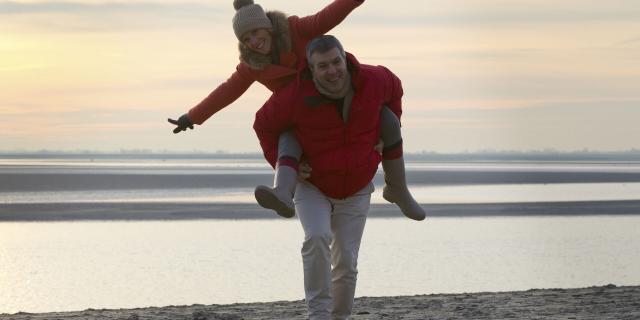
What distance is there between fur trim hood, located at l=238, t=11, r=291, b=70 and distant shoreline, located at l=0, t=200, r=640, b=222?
43.5ft

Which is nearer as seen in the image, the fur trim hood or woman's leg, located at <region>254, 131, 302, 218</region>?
woman's leg, located at <region>254, 131, 302, 218</region>

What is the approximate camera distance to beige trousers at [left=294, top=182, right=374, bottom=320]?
5754mm

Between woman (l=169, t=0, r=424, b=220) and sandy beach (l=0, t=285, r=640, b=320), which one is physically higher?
woman (l=169, t=0, r=424, b=220)

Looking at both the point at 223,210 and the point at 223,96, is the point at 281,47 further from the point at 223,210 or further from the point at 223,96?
the point at 223,210

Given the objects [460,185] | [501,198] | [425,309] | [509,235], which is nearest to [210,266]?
[425,309]

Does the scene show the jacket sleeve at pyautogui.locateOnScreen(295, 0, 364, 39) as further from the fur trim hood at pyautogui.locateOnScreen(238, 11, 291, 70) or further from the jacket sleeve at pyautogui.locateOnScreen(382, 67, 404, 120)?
the jacket sleeve at pyautogui.locateOnScreen(382, 67, 404, 120)

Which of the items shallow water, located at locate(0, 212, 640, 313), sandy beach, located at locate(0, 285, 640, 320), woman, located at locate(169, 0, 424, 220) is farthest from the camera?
shallow water, located at locate(0, 212, 640, 313)

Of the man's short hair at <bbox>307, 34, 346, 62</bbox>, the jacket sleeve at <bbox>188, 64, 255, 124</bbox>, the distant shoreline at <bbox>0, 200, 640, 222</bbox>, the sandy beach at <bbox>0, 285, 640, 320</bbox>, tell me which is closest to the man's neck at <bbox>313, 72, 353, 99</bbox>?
the man's short hair at <bbox>307, 34, 346, 62</bbox>

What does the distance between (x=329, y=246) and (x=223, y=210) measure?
15.8m

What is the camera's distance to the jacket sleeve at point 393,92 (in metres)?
6.05

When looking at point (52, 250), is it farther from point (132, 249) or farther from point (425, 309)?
point (425, 309)

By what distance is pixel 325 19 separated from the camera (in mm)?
6039

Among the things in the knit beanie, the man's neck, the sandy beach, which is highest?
the knit beanie

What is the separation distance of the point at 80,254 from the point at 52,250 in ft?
2.49
